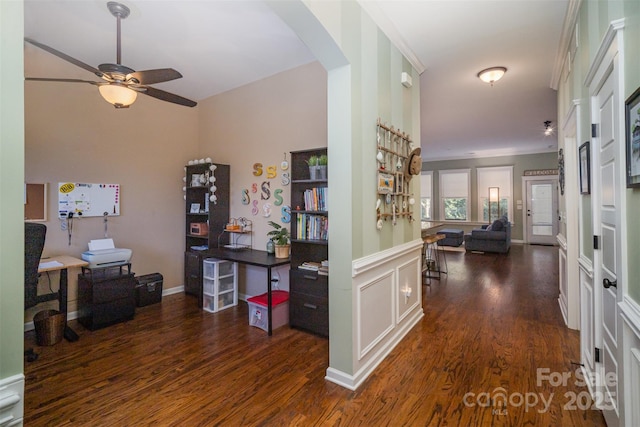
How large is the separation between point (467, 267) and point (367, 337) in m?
4.57

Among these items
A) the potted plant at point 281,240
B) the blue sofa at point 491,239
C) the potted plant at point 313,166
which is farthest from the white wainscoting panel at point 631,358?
the blue sofa at point 491,239

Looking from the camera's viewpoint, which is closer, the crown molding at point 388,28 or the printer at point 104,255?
the crown molding at point 388,28

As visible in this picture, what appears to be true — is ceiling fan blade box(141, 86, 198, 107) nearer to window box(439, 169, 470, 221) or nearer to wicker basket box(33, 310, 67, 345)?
wicker basket box(33, 310, 67, 345)

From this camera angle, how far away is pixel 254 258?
3.38 metres

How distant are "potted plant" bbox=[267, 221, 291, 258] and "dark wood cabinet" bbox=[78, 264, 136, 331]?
1623 mm

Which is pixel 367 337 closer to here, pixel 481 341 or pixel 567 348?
pixel 481 341

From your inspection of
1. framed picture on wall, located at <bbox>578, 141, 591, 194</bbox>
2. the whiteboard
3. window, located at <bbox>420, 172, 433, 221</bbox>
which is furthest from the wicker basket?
window, located at <bbox>420, 172, 433, 221</bbox>

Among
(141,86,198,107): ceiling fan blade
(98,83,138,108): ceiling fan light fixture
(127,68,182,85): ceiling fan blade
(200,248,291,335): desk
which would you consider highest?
(127,68,182,85): ceiling fan blade

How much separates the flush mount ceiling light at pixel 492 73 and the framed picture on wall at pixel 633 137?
101 inches

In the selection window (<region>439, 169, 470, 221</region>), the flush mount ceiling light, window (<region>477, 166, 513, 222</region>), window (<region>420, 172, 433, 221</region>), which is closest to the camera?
the flush mount ceiling light

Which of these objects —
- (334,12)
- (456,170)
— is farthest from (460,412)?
(456,170)

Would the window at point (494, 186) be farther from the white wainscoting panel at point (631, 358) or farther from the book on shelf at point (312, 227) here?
the white wainscoting panel at point (631, 358)

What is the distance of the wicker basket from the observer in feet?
9.00

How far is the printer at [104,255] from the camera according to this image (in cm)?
334
